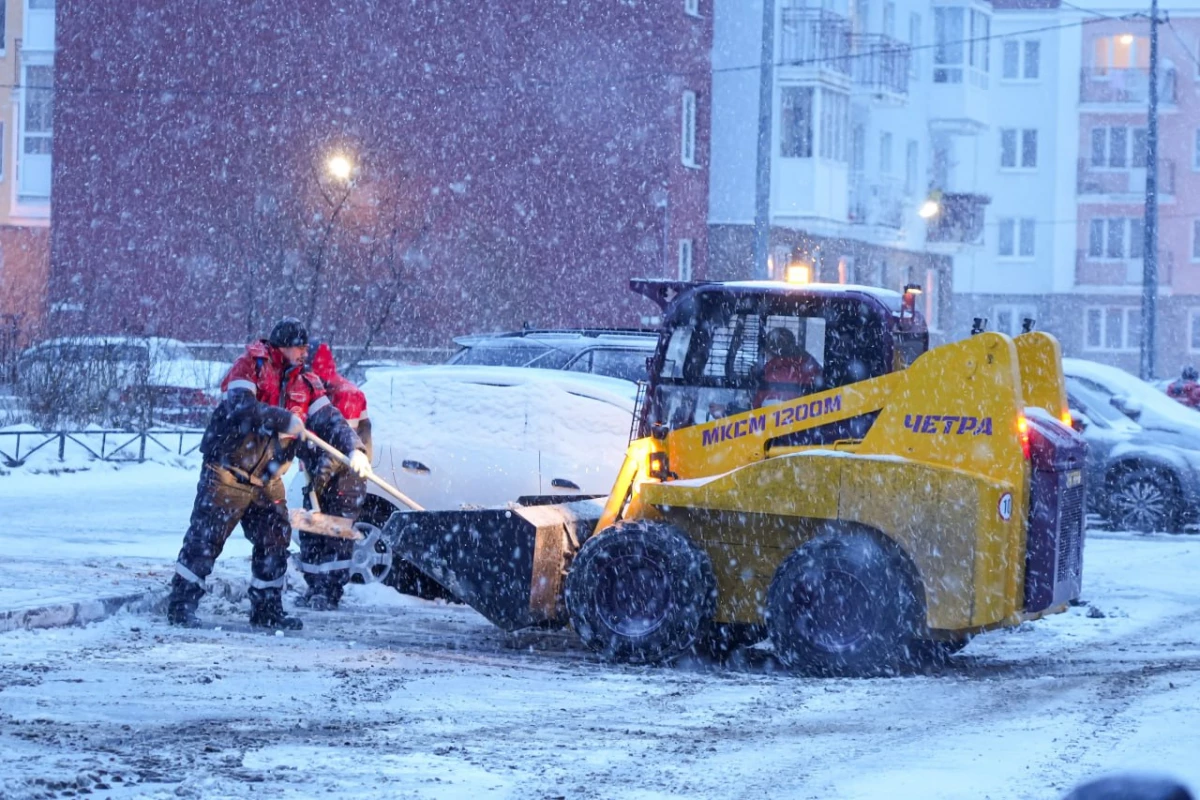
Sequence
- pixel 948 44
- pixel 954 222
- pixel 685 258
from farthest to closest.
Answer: pixel 948 44 < pixel 954 222 < pixel 685 258

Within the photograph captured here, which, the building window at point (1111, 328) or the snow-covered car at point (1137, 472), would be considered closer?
the snow-covered car at point (1137, 472)

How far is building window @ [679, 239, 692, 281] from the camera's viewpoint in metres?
35.7

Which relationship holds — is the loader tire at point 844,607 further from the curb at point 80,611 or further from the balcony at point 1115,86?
the balcony at point 1115,86

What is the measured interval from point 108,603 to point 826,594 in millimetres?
4045

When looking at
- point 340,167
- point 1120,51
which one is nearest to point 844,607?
point 340,167

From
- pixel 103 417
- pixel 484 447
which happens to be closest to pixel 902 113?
pixel 103 417

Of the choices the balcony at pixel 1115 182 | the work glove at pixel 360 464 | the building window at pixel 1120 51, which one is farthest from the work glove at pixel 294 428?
the building window at pixel 1120 51

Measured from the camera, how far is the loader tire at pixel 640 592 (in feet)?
29.8

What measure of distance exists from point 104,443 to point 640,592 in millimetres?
11866

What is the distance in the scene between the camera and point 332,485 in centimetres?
1088

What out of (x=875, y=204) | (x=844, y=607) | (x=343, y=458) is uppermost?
(x=875, y=204)

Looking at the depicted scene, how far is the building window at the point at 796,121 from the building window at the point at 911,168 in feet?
22.0

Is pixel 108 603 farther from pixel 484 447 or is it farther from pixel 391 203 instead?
pixel 391 203

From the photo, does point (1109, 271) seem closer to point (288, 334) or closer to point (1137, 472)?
point (1137, 472)
